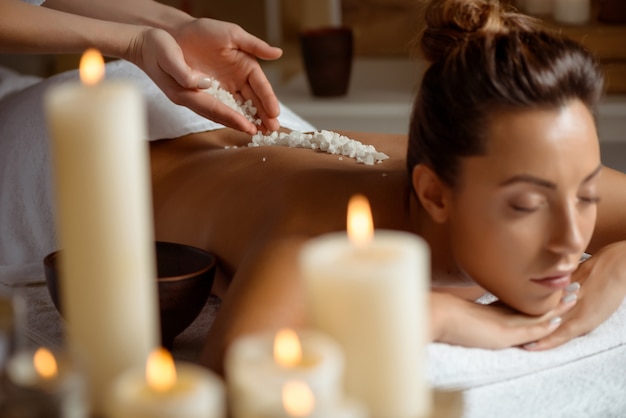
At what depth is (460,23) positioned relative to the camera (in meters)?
1.35

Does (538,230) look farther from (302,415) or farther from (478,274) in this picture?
(302,415)

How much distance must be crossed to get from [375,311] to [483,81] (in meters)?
0.65

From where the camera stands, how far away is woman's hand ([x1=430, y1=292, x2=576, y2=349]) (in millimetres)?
1291

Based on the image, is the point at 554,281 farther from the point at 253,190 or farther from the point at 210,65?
the point at 210,65

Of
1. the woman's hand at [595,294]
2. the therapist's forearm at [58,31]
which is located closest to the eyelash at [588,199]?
the woman's hand at [595,294]

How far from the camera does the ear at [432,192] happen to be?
4.29 feet

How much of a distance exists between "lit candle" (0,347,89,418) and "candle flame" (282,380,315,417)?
0.13m

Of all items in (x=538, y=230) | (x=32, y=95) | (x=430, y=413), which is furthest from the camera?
(x=32, y=95)

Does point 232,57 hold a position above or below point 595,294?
above

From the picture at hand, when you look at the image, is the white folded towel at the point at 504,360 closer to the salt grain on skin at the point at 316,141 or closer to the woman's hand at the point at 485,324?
the woman's hand at the point at 485,324

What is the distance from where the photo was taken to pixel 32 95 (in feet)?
6.39

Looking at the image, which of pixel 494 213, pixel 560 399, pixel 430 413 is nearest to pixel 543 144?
pixel 494 213

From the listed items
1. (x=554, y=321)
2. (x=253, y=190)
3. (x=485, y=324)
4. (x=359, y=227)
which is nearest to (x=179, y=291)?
(x=253, y=190)

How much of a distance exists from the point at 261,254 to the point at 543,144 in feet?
1.23
